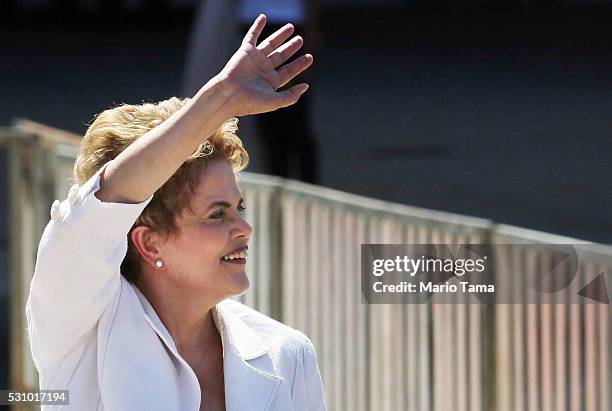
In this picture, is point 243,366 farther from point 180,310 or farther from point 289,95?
point 289,95

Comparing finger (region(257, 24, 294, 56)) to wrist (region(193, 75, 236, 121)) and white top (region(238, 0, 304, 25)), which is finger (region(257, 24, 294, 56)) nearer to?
wrist (region(193, 75, 236, 121))

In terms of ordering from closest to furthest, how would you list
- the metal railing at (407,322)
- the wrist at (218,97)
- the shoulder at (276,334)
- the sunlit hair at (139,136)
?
1. the wrist at (218,97)
2. the sunlit hair at (139,136)
3. the shoulder at (276,334)
4. the metal railing at (407,322)

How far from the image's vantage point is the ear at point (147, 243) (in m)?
2.64

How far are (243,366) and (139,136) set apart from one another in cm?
48

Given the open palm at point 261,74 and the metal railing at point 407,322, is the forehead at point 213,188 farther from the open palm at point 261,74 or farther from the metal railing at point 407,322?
the metal railing at point 407,322

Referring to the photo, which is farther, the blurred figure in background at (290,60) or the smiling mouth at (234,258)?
the blurred figure in background at (290,60)

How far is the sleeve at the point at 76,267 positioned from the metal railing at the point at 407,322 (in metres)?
1.42

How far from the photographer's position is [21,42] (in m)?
23.0

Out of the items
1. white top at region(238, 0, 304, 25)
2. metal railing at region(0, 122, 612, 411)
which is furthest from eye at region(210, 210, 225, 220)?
white top at region(238, 0, 304, 25)

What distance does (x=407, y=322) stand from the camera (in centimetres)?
395

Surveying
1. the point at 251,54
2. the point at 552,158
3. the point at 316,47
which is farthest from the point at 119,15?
the point at 251,54

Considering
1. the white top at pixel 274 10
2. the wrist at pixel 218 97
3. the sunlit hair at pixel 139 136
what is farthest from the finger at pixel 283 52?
the white top at pixel 274 10

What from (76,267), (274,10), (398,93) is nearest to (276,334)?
(76,267)

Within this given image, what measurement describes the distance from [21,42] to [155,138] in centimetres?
2127
